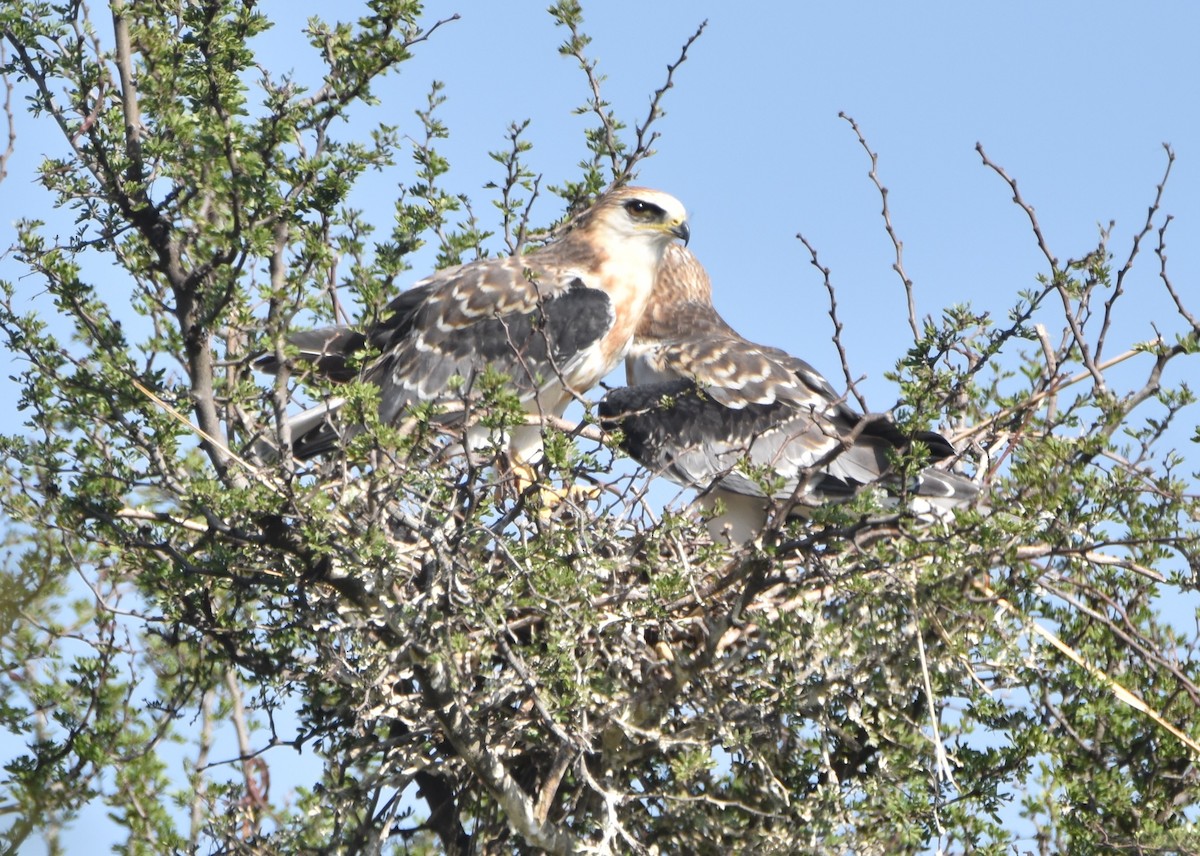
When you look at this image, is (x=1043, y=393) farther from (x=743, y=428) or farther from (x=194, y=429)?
(x=194, y=429)

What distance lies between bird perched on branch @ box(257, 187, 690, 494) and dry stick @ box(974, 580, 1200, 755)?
2079 millimetres

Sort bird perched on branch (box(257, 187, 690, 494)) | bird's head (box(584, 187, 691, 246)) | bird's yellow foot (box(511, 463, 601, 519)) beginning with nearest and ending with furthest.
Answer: bird's yellow foot (box(511, 463, 601, 519)) < bird perched on branch (box(257, 187, 690, 494)) < bird's head (box(584, 187, 691, 246))

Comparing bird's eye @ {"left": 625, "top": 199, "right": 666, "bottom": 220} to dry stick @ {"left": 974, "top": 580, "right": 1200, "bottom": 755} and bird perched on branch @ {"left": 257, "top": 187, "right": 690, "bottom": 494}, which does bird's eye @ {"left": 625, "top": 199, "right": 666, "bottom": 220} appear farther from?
dry stick @ {"left": 974, "top": 580, "right": 1200, "bottom": 755}

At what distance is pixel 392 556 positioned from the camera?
164 inches

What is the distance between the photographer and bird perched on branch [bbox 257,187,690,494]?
19.9 ft

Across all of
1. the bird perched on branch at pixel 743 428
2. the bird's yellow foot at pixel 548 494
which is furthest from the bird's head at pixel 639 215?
the bird's yellow foot at pixel 548 494

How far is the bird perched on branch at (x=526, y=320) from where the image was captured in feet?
19.9

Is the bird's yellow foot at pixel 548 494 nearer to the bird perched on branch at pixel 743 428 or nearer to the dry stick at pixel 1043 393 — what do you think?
the bird perched on branch at pixel 743 428

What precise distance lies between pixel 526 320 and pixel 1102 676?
9.37 feet

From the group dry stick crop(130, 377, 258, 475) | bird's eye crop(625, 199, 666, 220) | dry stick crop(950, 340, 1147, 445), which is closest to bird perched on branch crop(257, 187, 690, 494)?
bird's eye crop(625, 199, 666, 220)

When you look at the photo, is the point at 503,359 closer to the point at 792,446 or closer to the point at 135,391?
the point at 792,446


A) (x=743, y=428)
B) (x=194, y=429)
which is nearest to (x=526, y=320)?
(x=743, y=428)

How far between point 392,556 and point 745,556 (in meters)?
1.13

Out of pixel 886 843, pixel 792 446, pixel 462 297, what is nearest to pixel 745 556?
pixel 886 843
